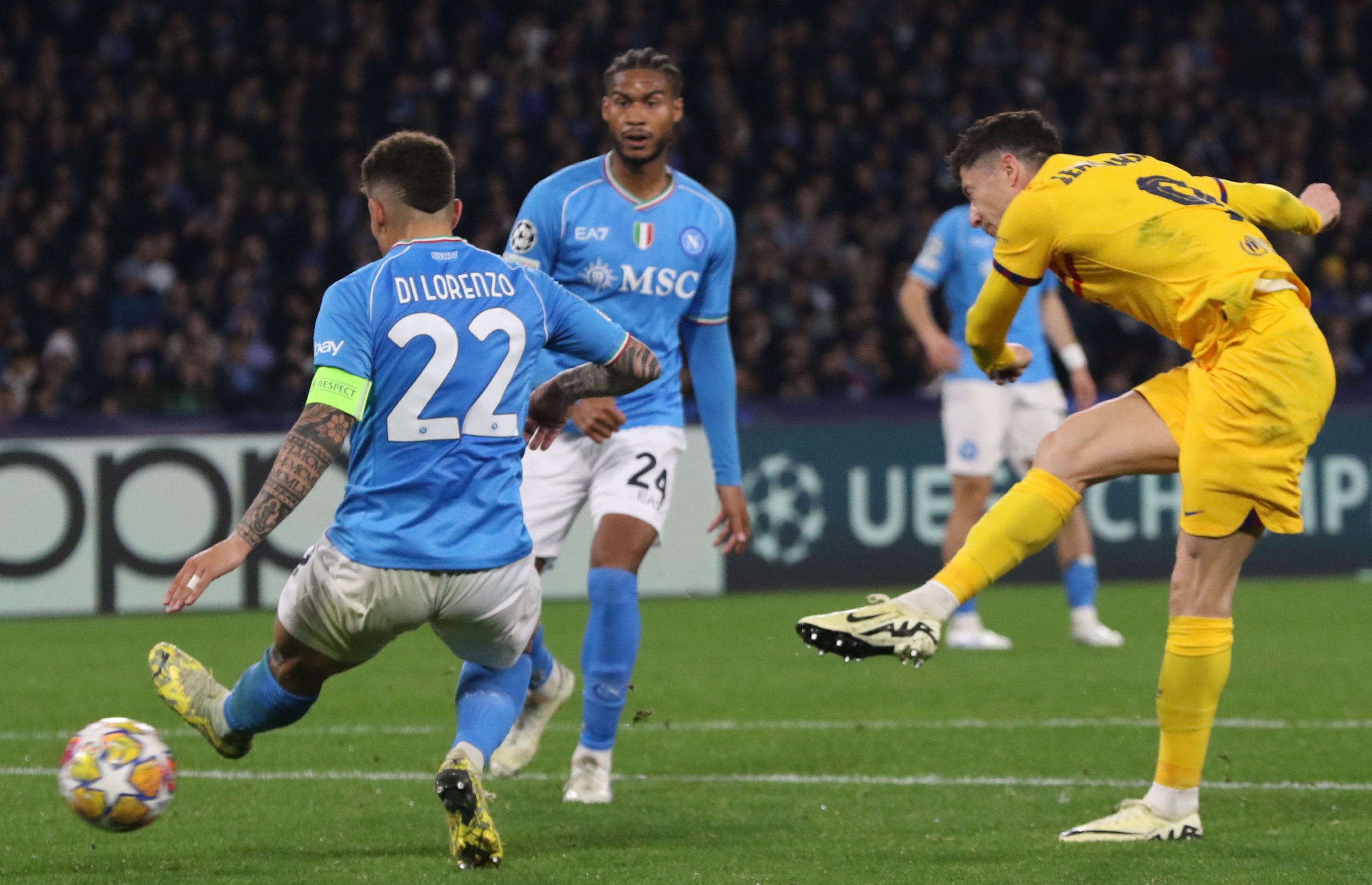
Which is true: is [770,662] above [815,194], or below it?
below

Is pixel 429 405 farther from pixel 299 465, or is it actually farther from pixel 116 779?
pixel 116 779

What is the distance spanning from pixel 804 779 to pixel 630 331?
1.54 metres

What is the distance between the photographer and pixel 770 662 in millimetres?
9359

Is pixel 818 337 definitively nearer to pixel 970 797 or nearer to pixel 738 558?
pixel 738 558

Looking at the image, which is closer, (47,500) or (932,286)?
(932,286)

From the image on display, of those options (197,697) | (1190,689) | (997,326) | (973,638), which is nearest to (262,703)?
(197,697)

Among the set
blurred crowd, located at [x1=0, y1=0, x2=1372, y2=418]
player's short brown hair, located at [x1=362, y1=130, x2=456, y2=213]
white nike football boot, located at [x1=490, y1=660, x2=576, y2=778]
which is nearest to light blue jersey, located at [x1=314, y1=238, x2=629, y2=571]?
player's short brown hair, located at [x1=362, y1=130, x2=456, y2=213]

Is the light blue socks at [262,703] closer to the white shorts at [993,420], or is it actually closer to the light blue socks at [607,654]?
the light blue socks at [607,654]

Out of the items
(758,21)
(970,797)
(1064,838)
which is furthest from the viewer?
(758,21)

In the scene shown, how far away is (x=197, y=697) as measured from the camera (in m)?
4.88

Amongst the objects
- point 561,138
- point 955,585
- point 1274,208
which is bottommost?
point 955,585

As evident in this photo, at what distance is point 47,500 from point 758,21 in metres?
10.4

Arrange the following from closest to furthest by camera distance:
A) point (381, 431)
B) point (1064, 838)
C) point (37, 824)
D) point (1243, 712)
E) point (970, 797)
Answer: point (381, 431), point (1064, 838), point (37, 824), point (970, 797), point (1243, 712)

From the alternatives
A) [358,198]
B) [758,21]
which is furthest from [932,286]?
[758,21]
